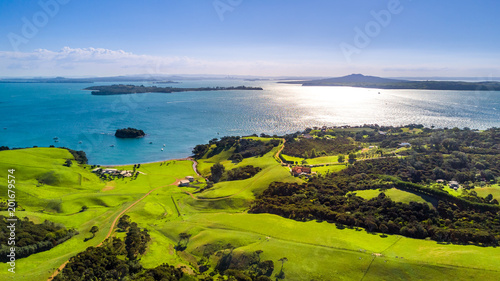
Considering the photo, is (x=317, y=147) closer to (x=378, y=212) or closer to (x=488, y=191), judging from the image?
(x=488, y=191)

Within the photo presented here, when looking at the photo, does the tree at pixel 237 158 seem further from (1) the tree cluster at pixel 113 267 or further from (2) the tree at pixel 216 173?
(1) the tree cluster at pixel 113 267

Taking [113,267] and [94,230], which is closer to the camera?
[113,267]

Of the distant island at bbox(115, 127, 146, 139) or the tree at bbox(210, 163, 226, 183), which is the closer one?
the tree at bbox(210, 163, 226, 183)

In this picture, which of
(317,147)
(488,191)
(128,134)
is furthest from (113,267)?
(128,134)

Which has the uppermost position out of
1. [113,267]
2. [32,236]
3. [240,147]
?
[32,236]

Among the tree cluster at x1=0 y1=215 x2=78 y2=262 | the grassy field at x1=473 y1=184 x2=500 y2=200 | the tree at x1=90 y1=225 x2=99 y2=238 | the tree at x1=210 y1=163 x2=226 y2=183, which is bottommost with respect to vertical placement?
the tree at x1=210 y1=163 x2=226 y2=183

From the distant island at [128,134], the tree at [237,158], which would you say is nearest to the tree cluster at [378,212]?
the tree at [237,158]

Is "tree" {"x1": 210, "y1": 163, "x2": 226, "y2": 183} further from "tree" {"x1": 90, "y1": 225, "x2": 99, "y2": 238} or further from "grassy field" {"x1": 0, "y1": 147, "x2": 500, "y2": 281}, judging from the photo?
"tree" {"x1": 90, "y1": 225, "x2": 99, "y2": 238}

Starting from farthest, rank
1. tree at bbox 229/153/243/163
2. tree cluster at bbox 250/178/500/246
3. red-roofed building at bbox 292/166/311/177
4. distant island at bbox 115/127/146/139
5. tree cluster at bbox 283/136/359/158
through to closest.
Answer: distant island at bbox 115/127/146/139, tree at bbox 229/153/243/163, tree cluster at bbox 283/136/359/158, red-roofed building at bbox 292/166/311/177, tree cluster at bbox 250/178/500/246

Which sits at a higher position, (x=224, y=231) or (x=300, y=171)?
(x=300, y=171)

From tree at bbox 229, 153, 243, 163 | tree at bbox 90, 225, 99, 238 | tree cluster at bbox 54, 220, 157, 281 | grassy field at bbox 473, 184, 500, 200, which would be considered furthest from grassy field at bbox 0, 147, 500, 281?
tree at bbox 229, 153, 243, 163
